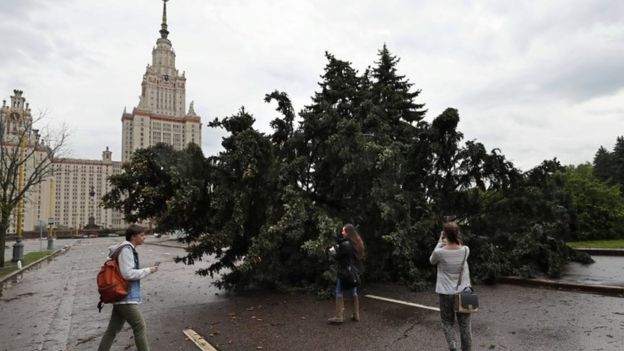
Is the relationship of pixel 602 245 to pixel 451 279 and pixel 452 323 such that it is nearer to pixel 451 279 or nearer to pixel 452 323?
pixel 452 323

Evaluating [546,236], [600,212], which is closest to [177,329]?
[546,236]

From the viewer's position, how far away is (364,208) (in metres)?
10.1

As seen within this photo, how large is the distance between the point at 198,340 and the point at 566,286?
25.7ft

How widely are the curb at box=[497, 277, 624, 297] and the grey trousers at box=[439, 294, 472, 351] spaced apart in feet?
18.3

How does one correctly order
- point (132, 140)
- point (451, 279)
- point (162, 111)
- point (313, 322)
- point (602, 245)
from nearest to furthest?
1. point (451, 279)
2. point (313, 322)
3. point (602, 245)
4. point (132, 140)
5. point (162, 111)

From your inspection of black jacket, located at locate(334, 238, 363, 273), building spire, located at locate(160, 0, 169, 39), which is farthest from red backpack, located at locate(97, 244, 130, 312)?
building spire, located at locate(160, 0, 169, 39)

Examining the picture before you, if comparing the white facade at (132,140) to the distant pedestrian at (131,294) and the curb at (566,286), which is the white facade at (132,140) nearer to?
the curb at (566,286)

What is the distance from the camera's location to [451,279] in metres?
4.62

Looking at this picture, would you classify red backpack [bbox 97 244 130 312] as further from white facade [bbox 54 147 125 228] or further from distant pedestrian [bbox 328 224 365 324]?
white facade [bbox 54 147 125 228]

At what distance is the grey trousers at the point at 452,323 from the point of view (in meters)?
4.50

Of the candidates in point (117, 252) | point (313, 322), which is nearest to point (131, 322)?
point (117, 252)

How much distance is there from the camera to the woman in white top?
4529 mm

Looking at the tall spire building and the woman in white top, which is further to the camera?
the tall spire building

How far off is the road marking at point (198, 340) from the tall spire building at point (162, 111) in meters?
114
